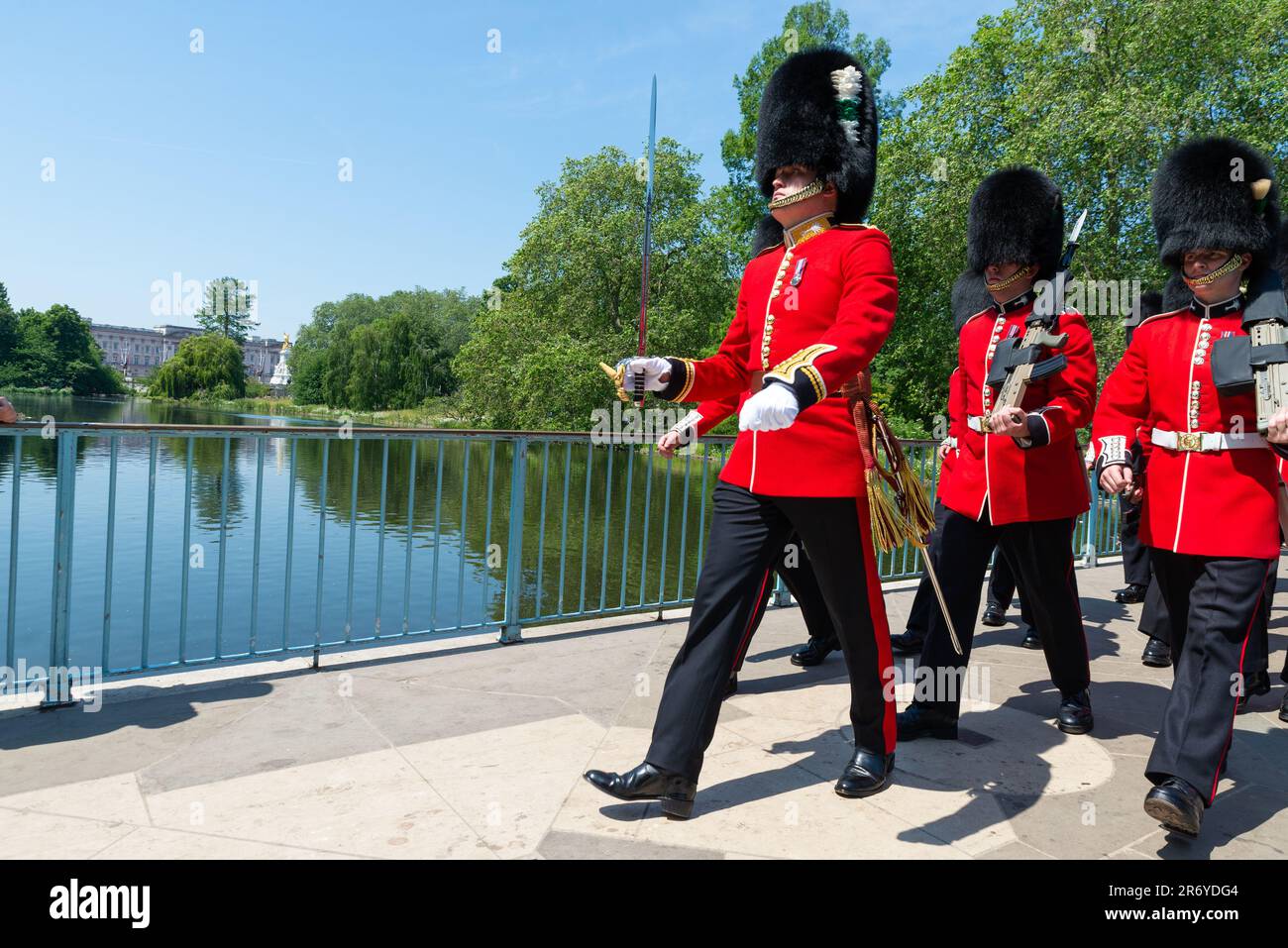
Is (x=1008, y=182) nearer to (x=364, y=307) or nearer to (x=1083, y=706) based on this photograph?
(x=1083, y=706)

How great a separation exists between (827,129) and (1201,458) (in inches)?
A: 64.7

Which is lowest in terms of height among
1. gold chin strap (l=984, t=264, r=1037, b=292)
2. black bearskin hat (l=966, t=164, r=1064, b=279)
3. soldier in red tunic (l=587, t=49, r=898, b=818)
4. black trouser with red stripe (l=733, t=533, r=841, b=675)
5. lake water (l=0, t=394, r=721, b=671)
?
lake water (l=0, t=394, r=721, b=671)

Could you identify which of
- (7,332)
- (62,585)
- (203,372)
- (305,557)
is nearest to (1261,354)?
(62,585)

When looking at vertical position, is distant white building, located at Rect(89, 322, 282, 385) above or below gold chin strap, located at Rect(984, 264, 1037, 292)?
above

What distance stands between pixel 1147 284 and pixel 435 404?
46209 millimetres

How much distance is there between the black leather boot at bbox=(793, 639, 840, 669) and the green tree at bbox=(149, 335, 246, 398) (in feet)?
289

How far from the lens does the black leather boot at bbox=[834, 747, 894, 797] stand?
3102 millimetres

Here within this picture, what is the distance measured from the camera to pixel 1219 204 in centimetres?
335

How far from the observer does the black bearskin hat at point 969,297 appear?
5.34 metres

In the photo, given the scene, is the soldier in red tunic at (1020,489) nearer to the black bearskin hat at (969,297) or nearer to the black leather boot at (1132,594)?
the black bearskin hat at (969,297)

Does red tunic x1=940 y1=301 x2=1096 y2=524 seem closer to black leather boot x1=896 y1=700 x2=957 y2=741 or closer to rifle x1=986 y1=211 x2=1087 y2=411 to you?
rifle x1=986 y1=211 x2=1087 y2=411

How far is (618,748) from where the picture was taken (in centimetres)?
351

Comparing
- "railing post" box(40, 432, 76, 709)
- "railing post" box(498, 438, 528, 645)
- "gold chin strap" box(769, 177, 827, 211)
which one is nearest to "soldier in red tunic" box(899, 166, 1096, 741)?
"gold chin strap" box(769, 177, 827, 211)
